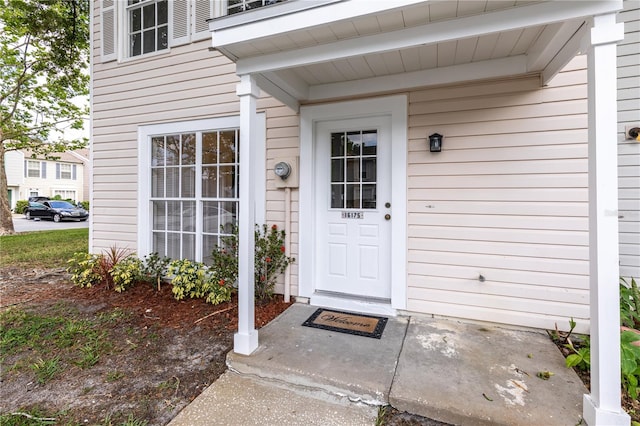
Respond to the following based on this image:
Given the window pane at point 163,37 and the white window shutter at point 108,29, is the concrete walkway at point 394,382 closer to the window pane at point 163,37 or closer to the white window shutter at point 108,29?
the window pane at point 163,37

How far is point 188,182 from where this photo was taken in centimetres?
428

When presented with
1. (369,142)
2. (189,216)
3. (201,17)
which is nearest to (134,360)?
(189,216)

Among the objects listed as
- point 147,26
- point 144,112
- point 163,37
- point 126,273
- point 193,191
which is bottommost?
point 126,273

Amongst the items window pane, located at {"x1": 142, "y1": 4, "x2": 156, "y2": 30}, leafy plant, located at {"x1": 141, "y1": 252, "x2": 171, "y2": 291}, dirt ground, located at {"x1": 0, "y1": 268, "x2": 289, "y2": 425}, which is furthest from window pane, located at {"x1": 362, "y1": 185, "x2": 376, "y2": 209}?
window pane, located at {"x1": 142, "y1": 4, "x2": 156, "y2": 30}

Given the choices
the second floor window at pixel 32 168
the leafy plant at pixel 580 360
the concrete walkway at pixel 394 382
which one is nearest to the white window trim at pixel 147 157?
the concrete walkway at pixel 394 382

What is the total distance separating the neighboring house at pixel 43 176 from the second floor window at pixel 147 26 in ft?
70.6

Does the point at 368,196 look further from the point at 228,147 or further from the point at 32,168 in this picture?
the point at 32,168

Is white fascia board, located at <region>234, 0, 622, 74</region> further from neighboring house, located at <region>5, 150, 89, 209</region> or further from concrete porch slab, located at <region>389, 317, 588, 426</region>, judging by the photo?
neighboring house, located at <region>5, 150, 89, 209</region>

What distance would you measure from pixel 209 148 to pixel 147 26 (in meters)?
2.35

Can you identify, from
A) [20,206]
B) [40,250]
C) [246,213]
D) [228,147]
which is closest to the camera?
[246,213]

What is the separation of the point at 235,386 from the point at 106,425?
29.5 inches

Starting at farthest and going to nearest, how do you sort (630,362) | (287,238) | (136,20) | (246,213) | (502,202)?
(136,20) → (287,238) → (502,202) → (246,213) → (630,362)

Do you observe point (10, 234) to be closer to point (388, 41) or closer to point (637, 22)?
point (388, 41)

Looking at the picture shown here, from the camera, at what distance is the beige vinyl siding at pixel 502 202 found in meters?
2.67
